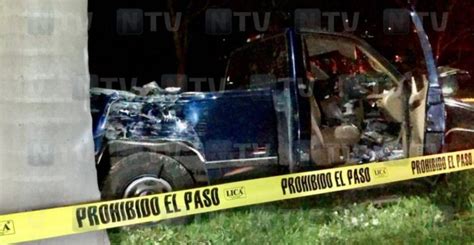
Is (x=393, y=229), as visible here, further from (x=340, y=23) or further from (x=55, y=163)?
(x=340, y=23)

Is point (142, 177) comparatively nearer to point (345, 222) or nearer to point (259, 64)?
point (259, 64)

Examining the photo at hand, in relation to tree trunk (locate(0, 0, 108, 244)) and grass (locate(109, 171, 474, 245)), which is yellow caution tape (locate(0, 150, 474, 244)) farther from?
grass (locate(109, 171, 474, 245))

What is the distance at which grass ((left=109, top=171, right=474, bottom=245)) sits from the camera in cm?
520

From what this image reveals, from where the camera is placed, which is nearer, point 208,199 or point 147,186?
point 208,199

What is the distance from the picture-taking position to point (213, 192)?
454 centimetres

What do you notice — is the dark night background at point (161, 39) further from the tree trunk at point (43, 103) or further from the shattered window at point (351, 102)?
the tree trunk at point (43, 103)

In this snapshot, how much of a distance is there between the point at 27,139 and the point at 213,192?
1.35m

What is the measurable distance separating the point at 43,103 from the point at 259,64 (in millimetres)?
2955

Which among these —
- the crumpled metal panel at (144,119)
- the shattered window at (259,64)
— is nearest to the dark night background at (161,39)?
the shattered window at (259,64)

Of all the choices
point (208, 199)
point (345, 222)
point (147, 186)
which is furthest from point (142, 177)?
point (345, 222)

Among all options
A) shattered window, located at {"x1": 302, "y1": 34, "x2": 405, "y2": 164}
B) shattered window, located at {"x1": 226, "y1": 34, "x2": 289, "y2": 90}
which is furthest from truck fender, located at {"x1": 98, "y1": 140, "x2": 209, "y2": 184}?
shattered window, located at {"x1": 302, "y1": 34, "x2": 405, "y2": 164}

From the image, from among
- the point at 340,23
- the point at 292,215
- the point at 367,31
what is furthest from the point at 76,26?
the point at 340,23

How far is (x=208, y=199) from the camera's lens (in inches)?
178

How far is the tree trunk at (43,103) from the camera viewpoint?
3.56 metres
